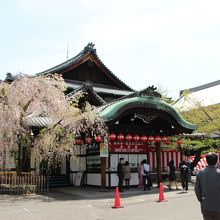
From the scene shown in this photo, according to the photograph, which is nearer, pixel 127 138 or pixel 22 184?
pixel 22 184

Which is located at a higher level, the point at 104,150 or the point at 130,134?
the point at 130,134

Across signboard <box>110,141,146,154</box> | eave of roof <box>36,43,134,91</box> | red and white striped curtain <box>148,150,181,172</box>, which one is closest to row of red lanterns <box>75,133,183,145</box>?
signboard <box>110,141,146,154</box>

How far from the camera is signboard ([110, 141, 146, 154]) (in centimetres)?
2198

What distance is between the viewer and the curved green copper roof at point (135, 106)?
18656mm

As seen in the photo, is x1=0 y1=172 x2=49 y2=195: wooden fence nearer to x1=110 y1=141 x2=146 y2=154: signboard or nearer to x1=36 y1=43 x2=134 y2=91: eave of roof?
x1=110 y1=141 x2=146 y2=154: signboard

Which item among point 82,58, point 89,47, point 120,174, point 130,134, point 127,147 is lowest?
point 120,174

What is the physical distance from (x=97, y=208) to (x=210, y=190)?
28.2ft

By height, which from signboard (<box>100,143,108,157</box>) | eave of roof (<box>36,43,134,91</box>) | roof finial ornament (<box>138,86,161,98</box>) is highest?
eave of roof (<box>36,43,134,91</box>)

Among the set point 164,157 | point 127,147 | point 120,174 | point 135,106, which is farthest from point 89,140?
point 164,157

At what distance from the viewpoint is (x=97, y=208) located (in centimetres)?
1414

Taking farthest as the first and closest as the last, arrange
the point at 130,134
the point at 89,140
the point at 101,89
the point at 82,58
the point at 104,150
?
the point at 101,89 → the point at 82,58 → the point at 130,134 → the point at 89,140 → the point at 104,150

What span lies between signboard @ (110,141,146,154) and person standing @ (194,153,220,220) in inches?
606

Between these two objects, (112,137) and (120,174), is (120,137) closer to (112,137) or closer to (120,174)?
(112,137)

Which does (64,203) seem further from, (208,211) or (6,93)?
(208,211)
